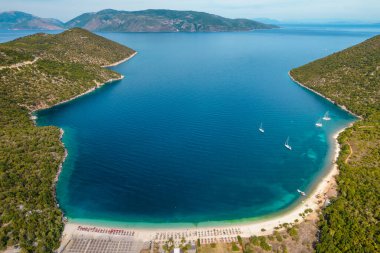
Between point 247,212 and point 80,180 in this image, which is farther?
point 80,180

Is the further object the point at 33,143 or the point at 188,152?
the point at 188,152

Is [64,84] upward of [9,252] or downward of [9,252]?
upward

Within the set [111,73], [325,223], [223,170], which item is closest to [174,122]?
[223,170]

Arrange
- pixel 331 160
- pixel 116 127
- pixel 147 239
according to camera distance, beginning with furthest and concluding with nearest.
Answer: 1. pixel 116 127
2. pixel 331 160
3. pixel 147 239

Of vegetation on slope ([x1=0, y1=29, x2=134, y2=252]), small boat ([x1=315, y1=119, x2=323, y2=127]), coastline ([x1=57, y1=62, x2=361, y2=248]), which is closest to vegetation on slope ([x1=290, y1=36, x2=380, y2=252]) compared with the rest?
coastline ([x1=57, y1=62, x2=361, y2=248])

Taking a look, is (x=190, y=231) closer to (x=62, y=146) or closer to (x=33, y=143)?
(x=62, y=146)

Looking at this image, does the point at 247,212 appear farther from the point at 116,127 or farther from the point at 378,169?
the point at 116,127

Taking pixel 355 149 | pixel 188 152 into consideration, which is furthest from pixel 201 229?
pixel 355 149
